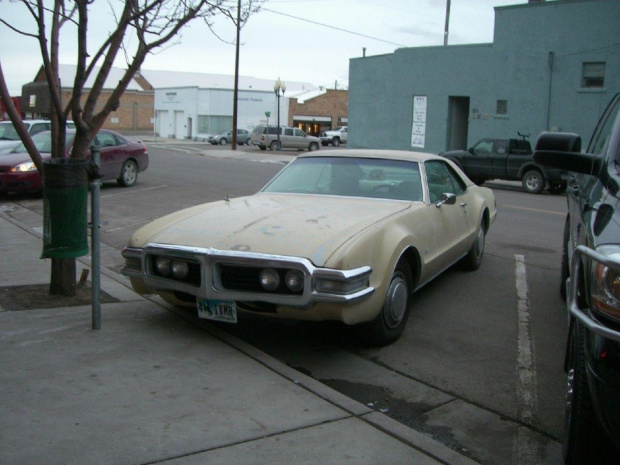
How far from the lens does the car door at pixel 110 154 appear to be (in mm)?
15714

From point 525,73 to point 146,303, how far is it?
24670 mm

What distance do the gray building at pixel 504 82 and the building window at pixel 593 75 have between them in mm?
35

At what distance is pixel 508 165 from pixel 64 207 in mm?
16537

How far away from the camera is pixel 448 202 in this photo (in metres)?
6.35

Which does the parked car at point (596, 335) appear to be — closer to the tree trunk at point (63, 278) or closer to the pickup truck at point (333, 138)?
the tree trunk at point (63, 278)

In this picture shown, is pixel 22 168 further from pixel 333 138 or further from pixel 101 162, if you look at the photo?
pixel 333 138

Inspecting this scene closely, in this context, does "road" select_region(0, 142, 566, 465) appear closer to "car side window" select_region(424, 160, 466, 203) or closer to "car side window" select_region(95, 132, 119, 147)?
"car side window" select_region(424, 160, 466, 203)

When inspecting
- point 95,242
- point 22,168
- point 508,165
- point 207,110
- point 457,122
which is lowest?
point 95,242

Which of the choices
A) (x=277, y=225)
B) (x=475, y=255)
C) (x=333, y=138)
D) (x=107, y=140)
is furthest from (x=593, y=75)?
(x=333, y=138)

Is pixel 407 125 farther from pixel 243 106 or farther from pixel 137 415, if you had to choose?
pixel 137 415

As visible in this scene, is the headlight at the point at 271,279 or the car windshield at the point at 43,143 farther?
the car windshield at the point at 43,143

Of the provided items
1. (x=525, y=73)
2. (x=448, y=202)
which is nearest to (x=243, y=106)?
(x=525, y=73)

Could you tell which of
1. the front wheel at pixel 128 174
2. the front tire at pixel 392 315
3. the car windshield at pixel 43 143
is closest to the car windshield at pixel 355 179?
the front tire at pixel 392 315

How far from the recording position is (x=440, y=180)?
22.7 feet
